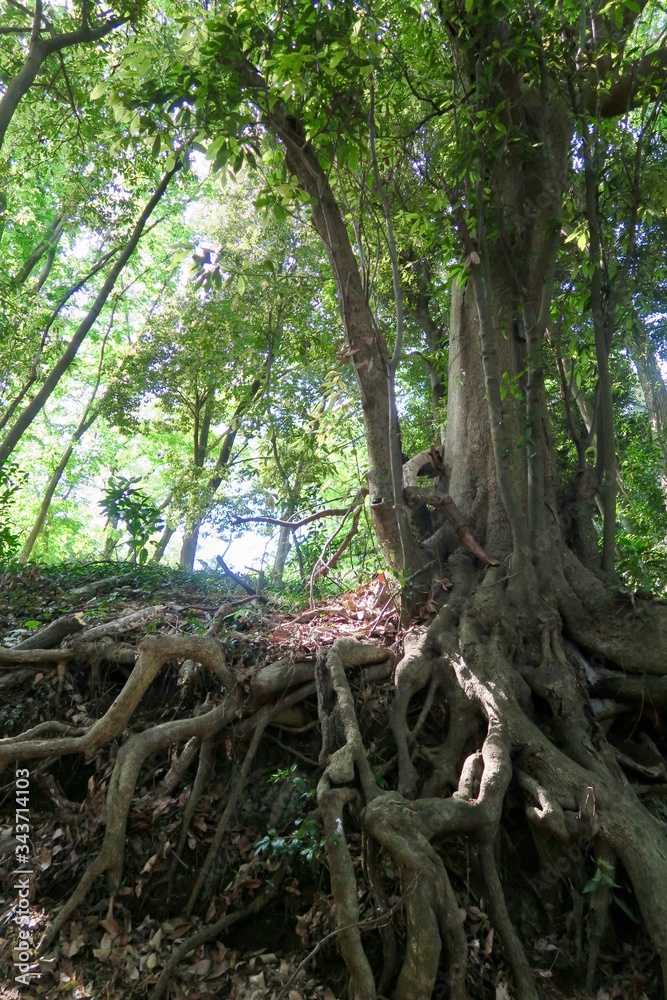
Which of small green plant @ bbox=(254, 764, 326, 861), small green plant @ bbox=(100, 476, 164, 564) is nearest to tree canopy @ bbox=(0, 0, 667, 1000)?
small green plant @ bbox=(100, 476, 164, 564)

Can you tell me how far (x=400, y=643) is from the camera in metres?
4.45

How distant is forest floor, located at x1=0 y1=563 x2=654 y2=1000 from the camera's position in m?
2.88

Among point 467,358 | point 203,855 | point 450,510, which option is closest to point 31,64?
point 467,358

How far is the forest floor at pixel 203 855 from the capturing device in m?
2.88

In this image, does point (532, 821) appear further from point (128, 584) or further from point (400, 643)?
point (128, 584)

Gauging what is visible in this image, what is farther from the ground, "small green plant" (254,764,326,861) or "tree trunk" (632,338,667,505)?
"tree trunk" (632,338,667,505)

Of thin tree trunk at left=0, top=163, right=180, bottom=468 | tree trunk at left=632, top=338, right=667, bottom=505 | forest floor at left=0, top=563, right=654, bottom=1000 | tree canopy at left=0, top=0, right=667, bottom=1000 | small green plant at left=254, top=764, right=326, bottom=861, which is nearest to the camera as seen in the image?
forest floor at left=0, top=563, right=654, bottom=1000

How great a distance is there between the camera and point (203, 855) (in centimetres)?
342

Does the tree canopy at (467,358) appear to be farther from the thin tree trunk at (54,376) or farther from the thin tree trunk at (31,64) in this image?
the thin tree trunk at (54,376)

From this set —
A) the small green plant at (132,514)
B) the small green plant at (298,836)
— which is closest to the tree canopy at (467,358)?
the small green plant at (132,514)

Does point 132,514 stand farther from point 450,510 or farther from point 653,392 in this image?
point 653,392

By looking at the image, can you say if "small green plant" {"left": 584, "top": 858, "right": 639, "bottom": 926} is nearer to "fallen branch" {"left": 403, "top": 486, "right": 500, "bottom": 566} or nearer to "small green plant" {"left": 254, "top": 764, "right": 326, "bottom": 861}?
"small green plant" {"left": 254, "top": 764, "right": 326, "bottom": 861}

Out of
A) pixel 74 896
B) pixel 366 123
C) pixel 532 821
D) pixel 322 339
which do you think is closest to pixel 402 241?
pixel 322 339

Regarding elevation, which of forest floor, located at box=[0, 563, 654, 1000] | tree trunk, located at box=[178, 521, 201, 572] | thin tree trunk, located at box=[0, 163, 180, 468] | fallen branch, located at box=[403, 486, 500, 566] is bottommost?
forest floor, located at box=[0, 563, 654, 1000]
